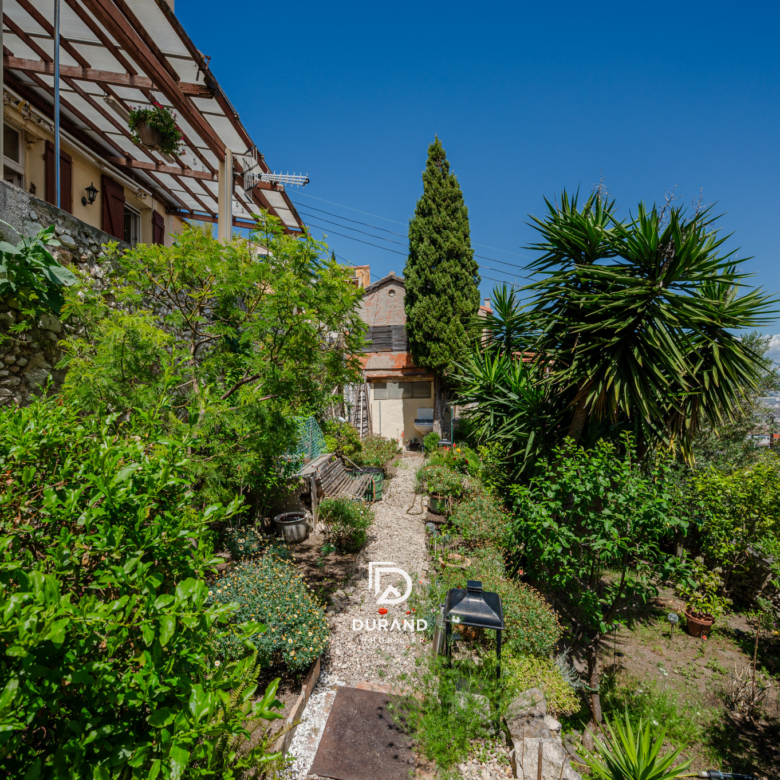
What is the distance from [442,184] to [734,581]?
52.3ft

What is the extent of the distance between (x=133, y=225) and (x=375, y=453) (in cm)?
946

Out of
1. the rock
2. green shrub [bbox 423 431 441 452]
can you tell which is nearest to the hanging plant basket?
the rock

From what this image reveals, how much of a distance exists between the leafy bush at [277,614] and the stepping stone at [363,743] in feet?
2.07

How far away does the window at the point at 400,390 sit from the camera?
19.1 metres

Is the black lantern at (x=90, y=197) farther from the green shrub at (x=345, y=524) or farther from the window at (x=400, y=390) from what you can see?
the window at (x=400, y=390)

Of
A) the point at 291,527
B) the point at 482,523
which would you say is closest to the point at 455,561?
the point at 482,523

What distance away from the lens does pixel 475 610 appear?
164 inches

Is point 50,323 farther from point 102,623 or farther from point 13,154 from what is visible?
point 102,623

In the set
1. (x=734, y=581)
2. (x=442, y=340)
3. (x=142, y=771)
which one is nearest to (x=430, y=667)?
(x=142, y=771)

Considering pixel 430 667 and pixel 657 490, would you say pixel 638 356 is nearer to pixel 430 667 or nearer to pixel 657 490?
pixel 657 490

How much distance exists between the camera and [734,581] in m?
8.08

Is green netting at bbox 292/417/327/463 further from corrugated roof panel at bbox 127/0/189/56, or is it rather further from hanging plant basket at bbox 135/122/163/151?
corrugated roof panel at bbox 127/0/189/56

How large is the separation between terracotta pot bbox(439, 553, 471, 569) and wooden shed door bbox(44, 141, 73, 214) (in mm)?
9292

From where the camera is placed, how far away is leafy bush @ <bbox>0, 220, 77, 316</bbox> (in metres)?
4.22
